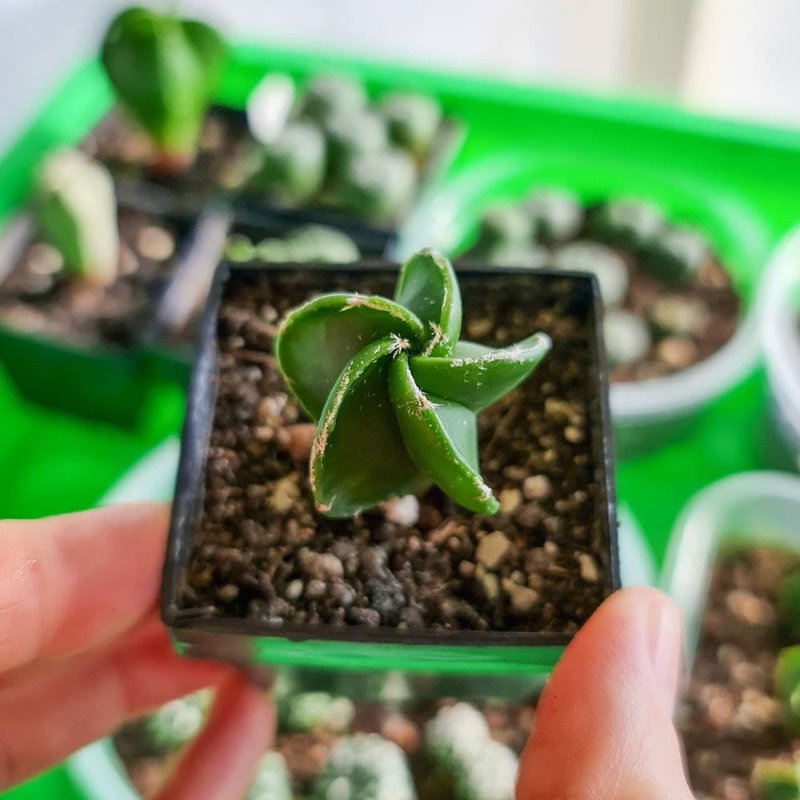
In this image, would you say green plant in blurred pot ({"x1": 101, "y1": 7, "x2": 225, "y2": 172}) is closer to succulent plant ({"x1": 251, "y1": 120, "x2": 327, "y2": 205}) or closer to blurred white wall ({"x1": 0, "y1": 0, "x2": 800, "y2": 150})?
succulent plant ({"x1": 251, "y1": 120, "x2": 327, "y2": 205})

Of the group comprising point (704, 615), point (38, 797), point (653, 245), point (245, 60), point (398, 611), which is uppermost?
point (245, 60)

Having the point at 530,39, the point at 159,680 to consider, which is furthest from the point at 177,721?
the point at 530,39

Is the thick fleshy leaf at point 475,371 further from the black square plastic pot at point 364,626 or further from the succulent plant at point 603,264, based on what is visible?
the succulent plant at point 603,264

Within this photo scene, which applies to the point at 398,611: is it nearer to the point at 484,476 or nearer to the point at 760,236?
the point at 484,476

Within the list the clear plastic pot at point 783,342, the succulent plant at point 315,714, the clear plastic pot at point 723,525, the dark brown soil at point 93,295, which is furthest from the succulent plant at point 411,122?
the succulent plant at point 315,714

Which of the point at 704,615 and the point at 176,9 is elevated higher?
the point at 176,9

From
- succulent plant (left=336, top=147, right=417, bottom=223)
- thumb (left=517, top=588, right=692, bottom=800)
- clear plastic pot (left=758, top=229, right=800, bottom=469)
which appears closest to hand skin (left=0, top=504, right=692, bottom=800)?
thumb (left=517, top=588, right=692, bottom=800)

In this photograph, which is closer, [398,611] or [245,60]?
[398,611]

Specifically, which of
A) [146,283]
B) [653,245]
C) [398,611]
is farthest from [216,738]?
[653,245]

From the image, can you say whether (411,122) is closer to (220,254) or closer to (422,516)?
(220,254)
